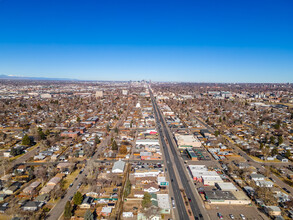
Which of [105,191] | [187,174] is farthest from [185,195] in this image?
[105,191]

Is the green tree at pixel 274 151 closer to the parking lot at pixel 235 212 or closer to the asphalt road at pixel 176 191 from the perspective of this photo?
the parking lot at pixel 235 212

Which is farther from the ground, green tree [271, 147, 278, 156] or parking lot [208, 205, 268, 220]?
green tree [271, 147, 278, 156]

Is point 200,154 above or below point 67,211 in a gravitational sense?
below

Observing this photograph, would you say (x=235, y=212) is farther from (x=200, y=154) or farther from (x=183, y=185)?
(x=200, y=154)

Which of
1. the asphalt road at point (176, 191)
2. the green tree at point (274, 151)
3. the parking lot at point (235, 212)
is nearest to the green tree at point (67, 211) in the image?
the asphalt road at point (176, 191)

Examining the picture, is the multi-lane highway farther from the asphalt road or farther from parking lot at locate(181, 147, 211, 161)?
parking lot at locate(181, 147, 211, 161)

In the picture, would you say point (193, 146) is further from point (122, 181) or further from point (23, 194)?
point (23, 194)

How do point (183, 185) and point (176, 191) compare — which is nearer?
point (176, 191)

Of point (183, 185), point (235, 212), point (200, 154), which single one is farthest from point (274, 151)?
point (183, 185)

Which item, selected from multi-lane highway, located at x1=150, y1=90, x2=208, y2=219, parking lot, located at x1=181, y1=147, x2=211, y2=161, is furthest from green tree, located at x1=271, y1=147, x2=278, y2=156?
multi-lane highway, located at x1=150, y1=90, x2=208, y2=219
